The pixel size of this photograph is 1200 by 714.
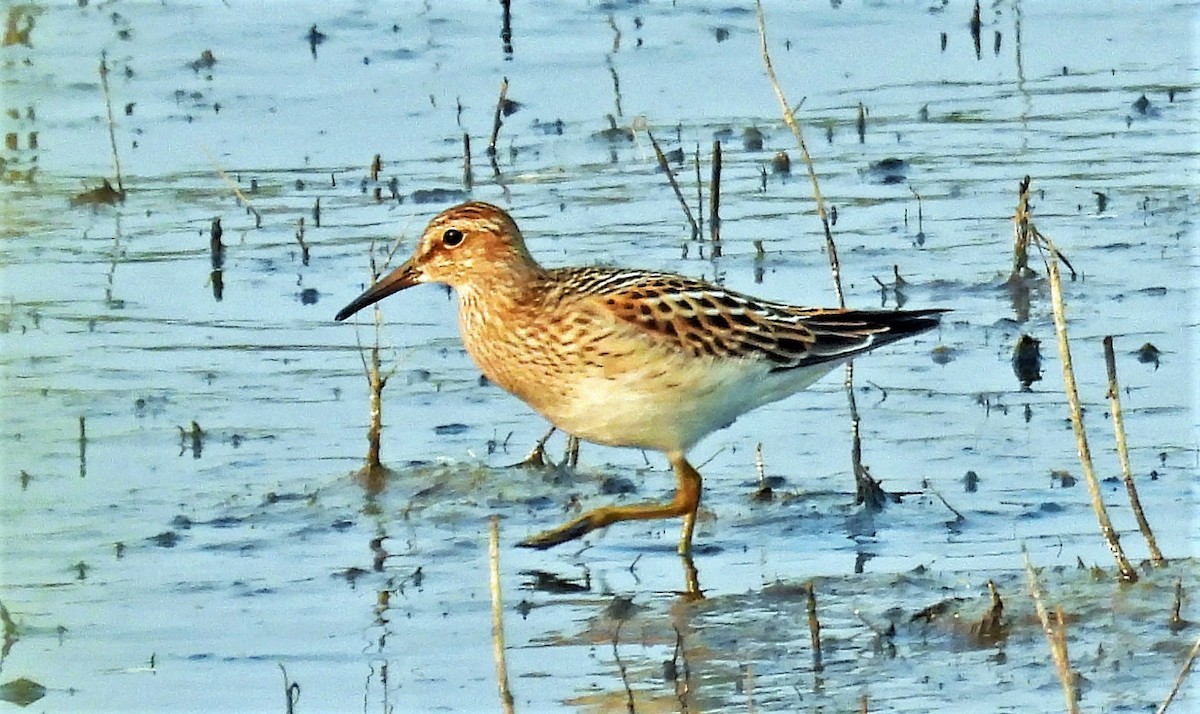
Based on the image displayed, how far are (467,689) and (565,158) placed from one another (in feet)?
20.2

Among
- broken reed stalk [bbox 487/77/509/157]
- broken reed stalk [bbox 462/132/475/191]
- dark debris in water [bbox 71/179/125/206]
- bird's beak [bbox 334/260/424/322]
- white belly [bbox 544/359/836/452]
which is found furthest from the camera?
broken reed stalk [bbox 487/77/509/157]

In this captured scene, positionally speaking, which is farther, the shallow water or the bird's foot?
the bird's foot

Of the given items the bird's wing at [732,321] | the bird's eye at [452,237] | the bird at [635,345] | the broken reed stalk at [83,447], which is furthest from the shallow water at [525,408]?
the bird's eye at [452,237]

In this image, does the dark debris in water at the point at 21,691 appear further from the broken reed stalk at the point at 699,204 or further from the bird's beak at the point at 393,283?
the broken reed stalk at the point at 699,204

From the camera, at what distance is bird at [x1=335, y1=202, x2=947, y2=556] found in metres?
8.23

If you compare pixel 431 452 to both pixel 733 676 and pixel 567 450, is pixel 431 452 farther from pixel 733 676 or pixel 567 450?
pixel 733 676

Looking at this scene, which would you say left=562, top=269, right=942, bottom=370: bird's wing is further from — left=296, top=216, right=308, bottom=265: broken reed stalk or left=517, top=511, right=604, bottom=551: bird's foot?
left=296, top=216, right=308, bottom=265: broken reed stalk

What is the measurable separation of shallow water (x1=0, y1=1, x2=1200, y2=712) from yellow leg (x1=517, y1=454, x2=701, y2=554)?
0.30 ft

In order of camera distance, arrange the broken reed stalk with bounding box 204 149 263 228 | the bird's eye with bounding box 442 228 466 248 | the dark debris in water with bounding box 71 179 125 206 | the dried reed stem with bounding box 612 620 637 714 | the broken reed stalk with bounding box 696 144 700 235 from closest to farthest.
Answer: the dried reed stem with bounding box 612 620 637 714
the bird's eye with bounding box 442 228 466 248
the broken reed stalk with bounding box 696 144 700 235
the broken reed stalk with bounding box 204 149 263 228
the dark debris in water with bounding box 71 179 125 206

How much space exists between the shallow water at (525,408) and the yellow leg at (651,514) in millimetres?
92

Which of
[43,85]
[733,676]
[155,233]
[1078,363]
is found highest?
[43,85]

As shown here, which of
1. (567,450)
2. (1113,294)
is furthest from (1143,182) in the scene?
(567,450)

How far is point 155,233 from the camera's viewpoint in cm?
1175

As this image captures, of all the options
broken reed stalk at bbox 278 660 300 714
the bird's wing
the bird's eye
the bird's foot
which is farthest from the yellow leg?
broken reed stalk at bbox 278 660 300 714
